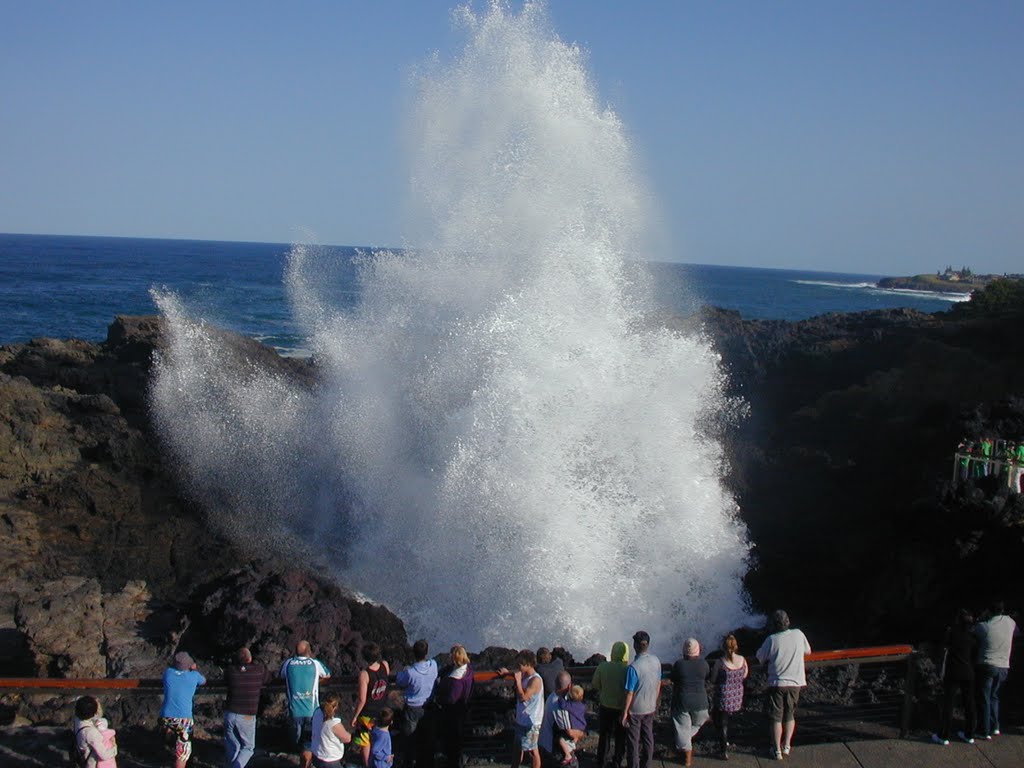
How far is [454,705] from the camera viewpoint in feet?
22.5

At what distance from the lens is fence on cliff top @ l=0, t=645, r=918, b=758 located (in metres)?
7.04

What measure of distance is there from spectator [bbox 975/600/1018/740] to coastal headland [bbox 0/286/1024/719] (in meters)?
4.04

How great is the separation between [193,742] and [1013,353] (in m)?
20.5

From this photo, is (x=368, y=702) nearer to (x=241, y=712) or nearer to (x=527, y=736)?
(x=241, y=712)

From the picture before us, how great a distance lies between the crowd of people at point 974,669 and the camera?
7.18 metres

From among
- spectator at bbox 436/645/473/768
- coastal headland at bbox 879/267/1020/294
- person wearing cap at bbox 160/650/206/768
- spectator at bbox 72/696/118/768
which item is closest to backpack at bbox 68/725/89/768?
spectator at bbox 72/696/118/768

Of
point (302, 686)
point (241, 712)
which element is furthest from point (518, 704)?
point (241, 712)

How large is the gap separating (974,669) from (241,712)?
234 inches

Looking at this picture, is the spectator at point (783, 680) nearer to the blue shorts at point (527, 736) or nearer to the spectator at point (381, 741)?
the blue shorts at point (527, 736)

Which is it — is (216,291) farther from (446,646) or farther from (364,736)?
(364,736)

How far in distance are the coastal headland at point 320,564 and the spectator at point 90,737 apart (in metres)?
3.13

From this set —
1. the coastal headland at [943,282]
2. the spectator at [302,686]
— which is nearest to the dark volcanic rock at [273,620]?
the spectator at [302,686]

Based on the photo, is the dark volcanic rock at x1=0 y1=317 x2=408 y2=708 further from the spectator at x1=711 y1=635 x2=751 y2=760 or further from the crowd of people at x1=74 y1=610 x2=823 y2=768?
the spectator at x1=711 y1=635 x2=751 y2=760

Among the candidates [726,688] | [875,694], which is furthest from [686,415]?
[726,688]
